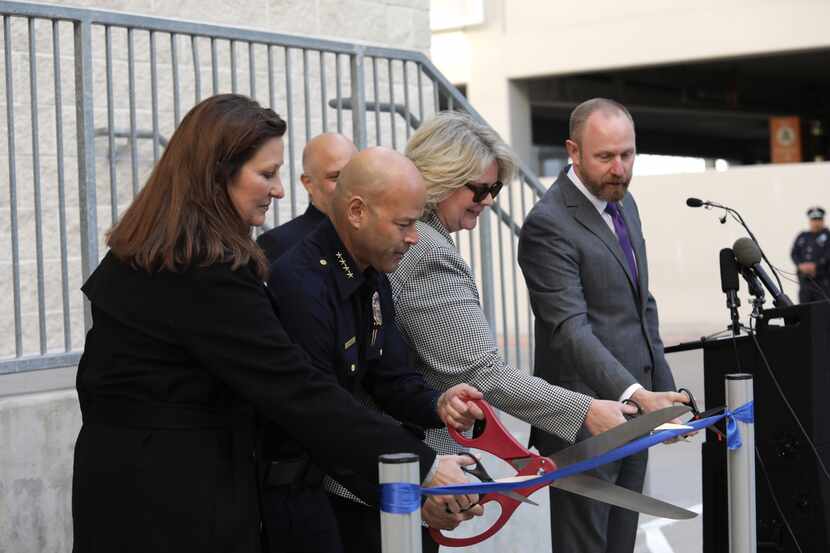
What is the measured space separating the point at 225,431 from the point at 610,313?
76.1 inches

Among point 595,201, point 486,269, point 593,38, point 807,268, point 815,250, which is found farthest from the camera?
point 593,38

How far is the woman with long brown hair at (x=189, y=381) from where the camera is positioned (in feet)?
8.84

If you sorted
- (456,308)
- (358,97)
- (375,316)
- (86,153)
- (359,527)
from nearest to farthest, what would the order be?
(375,316)
(359,527)
(456,308)
(86,153)
(358,97)

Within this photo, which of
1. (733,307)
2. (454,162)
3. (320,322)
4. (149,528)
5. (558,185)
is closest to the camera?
(149,528)

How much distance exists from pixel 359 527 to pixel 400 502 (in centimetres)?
68

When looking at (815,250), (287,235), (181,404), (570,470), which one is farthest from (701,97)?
(181,404)

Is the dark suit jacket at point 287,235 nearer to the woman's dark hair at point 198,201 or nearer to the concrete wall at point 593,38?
the woman's dark hair at point 198,201

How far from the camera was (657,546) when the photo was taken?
6766mm

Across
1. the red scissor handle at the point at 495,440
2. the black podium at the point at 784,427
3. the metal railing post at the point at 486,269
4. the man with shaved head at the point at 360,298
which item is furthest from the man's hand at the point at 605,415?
the metal railing post at the point at 486,269

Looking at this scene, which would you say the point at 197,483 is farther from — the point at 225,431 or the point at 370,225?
the point at 370,225

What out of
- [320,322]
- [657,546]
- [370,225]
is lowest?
[657,546]

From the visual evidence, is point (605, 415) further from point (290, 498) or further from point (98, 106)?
point (98, 106)

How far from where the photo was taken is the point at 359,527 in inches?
131

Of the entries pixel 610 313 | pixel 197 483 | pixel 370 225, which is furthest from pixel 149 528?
pixel 610 313
